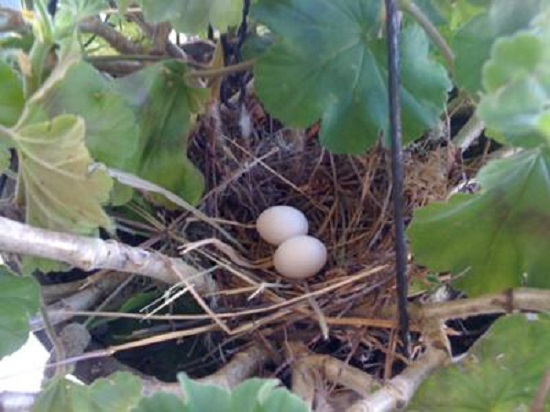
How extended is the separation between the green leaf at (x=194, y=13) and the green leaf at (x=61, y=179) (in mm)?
160

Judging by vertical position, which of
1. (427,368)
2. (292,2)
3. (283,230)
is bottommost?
(427,368)

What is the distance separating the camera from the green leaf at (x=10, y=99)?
23.0 inches

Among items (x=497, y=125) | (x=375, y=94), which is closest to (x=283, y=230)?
(x=375, y=94)

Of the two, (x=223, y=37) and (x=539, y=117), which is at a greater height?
(x=223, y=37)

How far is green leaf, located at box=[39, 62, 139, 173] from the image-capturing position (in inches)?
23.5

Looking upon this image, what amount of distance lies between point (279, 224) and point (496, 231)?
0.24 meters

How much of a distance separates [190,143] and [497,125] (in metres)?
0.43

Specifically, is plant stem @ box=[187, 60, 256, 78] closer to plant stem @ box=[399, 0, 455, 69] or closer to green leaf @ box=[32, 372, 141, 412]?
plant stem @ box=[399, 0, 455, 69]

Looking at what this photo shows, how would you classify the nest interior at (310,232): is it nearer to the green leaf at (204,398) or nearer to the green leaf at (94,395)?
the green leaf at (94,395)

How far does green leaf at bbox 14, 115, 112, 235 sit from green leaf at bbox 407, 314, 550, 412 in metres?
0.22

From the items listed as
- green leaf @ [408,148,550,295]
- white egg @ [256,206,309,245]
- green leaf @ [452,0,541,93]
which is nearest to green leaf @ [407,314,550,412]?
green leaf @ [408,148,550,295]

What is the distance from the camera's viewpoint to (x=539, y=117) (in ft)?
1.32

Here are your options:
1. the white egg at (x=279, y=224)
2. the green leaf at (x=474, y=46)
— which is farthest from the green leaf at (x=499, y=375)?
the white egg at (x=279, y=224)

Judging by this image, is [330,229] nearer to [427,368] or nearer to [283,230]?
[283,230]
